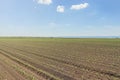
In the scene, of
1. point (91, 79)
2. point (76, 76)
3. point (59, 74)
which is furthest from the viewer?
point (59, 74)

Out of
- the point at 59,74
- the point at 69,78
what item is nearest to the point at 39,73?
the point at 59,74

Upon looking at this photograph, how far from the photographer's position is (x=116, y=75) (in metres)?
11.9

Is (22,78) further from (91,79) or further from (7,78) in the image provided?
(91,79)

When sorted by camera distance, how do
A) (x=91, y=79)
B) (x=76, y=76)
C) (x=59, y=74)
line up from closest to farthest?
1. (x=91, y=79)
2. (x=76, y=76)
3. (x=59, y=74)

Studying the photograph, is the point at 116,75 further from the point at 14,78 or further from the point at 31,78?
the point at 14,78

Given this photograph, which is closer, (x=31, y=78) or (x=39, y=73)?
(x=31, y=78)

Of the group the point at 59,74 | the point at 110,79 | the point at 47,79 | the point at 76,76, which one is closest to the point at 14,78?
the point at 47,79

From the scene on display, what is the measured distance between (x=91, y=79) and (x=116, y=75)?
6.66 ft

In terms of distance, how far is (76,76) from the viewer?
11.7m

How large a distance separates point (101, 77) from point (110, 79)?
61 cm

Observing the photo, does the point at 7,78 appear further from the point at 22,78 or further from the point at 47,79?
the point at 47,79

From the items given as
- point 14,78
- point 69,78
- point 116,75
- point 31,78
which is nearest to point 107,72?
point 116,75

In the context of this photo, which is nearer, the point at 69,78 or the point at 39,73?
the point at 69,78

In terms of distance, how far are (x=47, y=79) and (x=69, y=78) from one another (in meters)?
1.36
